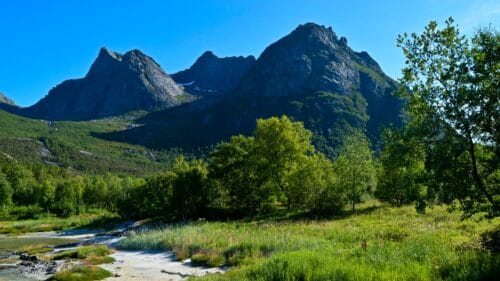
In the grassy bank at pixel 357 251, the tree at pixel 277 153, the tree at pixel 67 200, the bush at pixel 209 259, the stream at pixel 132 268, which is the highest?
the tree at pixel 277 153

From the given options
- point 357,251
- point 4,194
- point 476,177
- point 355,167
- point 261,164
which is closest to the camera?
point 476,177

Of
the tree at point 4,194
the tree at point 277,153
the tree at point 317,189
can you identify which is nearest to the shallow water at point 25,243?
the tree at point 277,153

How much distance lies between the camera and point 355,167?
44.5 m

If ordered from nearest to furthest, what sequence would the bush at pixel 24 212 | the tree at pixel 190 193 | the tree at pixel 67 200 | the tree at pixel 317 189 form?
the tree at pixel 317 189, the tree at pixel 190 193, the bush at pixel 24 212, the tree at pixel 67 200

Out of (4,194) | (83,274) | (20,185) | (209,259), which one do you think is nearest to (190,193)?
(209,259)

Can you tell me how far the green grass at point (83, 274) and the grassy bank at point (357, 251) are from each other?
584cm

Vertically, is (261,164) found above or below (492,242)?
above

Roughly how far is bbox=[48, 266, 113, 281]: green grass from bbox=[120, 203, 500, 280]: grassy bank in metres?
5.84

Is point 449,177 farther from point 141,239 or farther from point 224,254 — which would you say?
point 141,239

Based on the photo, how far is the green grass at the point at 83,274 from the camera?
24.4 meters

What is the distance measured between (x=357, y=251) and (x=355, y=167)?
88.7 feet

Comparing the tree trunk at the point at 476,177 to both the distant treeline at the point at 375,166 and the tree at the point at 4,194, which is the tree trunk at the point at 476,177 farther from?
the tree at the point at 4,194

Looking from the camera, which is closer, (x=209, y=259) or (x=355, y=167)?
(x=209, y=259)

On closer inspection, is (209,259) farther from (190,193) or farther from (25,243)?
(25,243)
